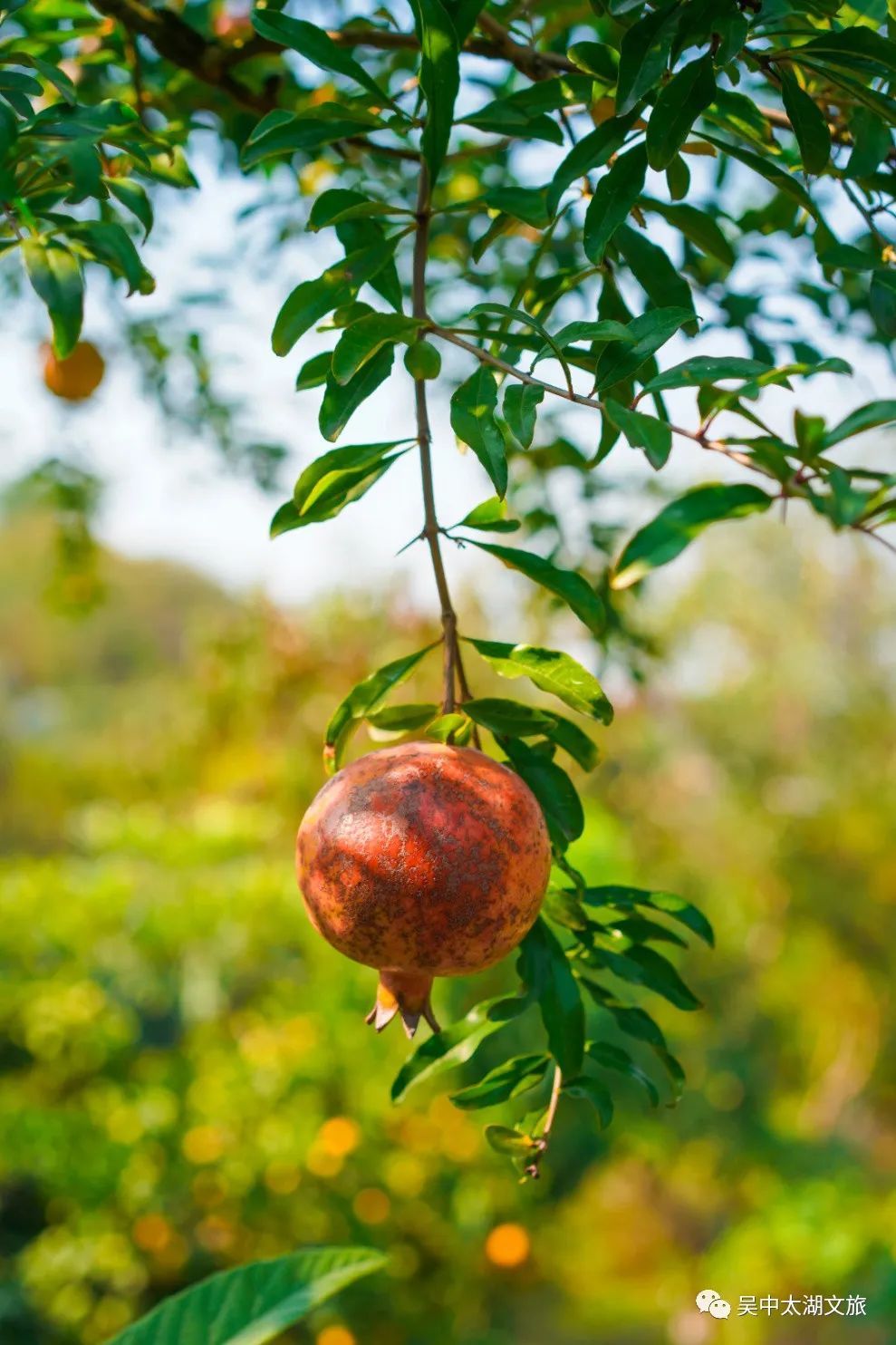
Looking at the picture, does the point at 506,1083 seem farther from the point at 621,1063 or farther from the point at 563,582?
the point at 563,582

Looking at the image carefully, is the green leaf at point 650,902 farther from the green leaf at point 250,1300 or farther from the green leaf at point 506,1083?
the green leaf at point 250,1300

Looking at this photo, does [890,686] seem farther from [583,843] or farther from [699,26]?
[699,26]

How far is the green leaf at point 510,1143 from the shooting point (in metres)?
0.49

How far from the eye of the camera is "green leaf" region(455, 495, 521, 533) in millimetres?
512

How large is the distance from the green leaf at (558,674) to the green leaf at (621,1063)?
167 millimetres

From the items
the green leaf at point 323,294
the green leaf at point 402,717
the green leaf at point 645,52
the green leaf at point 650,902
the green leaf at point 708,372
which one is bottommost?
the green leaf at point 650,902

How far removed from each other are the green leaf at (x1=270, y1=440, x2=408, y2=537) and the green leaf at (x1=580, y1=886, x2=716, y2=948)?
0.22m

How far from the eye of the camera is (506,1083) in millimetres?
541

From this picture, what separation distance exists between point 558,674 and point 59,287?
25 centimetres

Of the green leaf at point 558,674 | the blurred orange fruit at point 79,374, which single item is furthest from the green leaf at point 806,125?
the blurred orange fruit at point 79,374

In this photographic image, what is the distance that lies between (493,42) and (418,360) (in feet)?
0.87

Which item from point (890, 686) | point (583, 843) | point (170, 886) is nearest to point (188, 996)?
point (170, 886)

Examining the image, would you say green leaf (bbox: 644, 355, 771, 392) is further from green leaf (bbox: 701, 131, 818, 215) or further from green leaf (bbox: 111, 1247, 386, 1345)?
green leaf (bbox: 111, 1247, 386, 1345)

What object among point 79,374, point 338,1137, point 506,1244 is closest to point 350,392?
point 79,374
